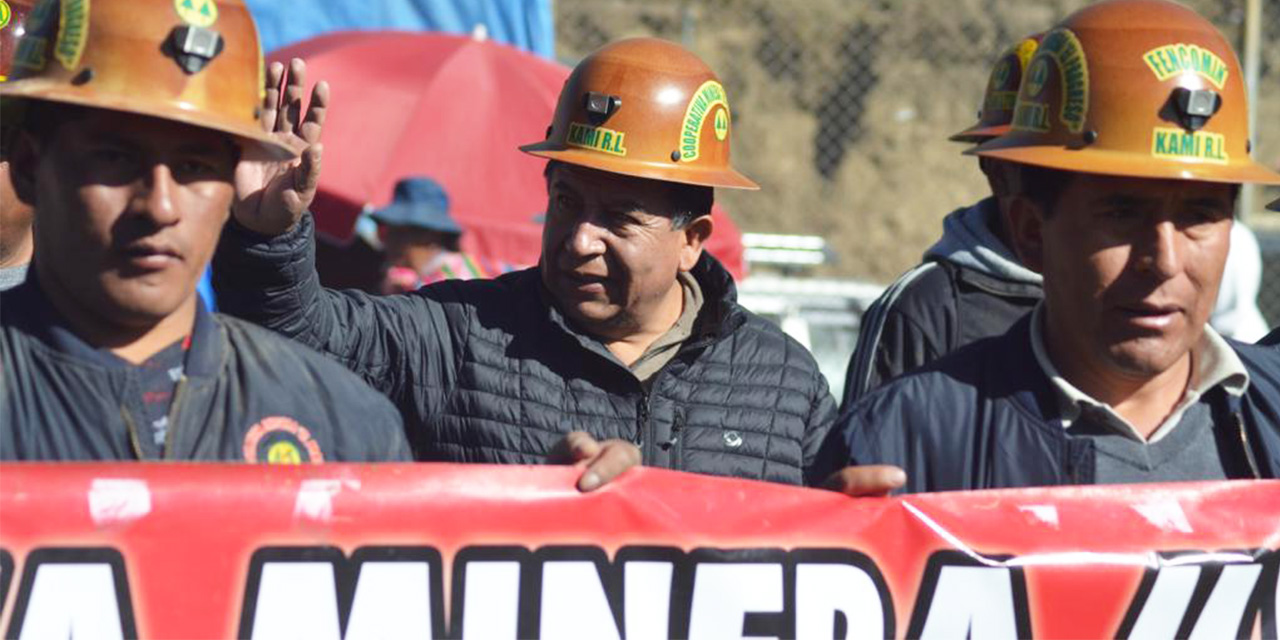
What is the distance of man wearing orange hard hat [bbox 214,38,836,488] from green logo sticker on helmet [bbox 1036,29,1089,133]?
1.00 metres

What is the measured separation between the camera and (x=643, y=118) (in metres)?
4.97

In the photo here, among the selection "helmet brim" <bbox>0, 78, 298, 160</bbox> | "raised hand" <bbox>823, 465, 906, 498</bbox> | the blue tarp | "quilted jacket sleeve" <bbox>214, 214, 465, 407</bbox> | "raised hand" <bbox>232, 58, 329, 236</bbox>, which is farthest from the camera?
the blue tarp

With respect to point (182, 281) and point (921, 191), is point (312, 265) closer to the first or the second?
point (182, 281)

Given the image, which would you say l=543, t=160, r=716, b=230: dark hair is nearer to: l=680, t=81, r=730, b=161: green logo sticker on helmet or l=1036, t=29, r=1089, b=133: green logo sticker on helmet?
l=680, t=81, r=730, b=161: green logo sticker on helmet

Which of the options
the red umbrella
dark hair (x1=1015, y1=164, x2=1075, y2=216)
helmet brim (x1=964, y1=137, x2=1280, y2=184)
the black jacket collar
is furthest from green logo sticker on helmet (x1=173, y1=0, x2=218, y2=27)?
the red umbrella

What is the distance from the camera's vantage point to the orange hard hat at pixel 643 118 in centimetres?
494

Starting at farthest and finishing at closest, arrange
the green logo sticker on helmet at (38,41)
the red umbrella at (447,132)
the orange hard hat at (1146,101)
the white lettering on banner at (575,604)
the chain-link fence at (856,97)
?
the chain-link fence at (856,97)
the red umbrella at (447,132)
the orange hard hat at (1146,101)
the white lettering on banner at (575,604)
the green logo sticker on helmet at (38,41)

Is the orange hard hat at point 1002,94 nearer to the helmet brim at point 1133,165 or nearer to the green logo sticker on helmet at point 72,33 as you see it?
the helmet brim at point 1133,165

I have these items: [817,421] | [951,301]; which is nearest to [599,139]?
[817,421]

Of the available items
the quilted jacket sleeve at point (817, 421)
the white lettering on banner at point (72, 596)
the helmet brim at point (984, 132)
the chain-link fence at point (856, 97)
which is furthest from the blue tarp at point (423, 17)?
the white lettering on banner at point (72, 596)

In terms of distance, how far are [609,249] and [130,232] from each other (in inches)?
66.1

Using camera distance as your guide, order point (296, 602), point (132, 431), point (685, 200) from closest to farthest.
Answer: point (132, 431) → point (296, 602) → point (685, 200)

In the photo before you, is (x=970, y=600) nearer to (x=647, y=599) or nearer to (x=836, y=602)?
(x=836, y=602)

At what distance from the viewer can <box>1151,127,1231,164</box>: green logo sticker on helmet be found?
386cm
